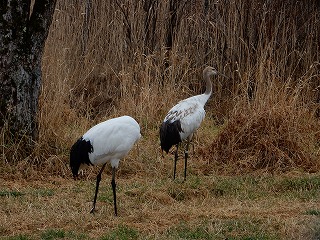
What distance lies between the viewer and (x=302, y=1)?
1272 centimetres

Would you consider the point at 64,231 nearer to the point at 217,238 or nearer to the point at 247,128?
the point at 217,238

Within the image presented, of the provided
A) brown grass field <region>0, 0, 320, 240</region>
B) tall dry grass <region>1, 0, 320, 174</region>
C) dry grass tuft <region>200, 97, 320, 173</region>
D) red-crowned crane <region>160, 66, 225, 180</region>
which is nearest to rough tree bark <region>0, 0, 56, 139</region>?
brown grass field <region>0, 0, 320, 240</region>

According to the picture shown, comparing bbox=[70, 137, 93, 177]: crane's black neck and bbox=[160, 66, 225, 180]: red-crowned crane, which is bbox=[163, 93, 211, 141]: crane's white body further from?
bbox=[70, 137, 93, 177]: crane's black neck

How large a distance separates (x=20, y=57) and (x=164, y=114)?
278 centimetres

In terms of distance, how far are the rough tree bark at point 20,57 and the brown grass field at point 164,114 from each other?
1.08ft

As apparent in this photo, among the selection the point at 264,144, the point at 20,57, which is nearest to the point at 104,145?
the point at 20,57

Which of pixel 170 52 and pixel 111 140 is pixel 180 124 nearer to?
pixel 111 140

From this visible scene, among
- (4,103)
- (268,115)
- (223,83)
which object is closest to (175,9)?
(223,83)

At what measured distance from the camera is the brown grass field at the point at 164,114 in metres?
6.95

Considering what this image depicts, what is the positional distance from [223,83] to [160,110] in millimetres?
1657

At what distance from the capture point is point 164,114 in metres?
11.0

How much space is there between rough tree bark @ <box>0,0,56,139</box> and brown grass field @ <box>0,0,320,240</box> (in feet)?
1.08

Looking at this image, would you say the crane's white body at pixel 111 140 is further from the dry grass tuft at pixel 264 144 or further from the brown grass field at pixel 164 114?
the dry grass tuft at pixel 264 144

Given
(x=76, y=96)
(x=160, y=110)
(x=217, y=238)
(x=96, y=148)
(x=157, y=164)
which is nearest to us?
(x=217, y=238)
